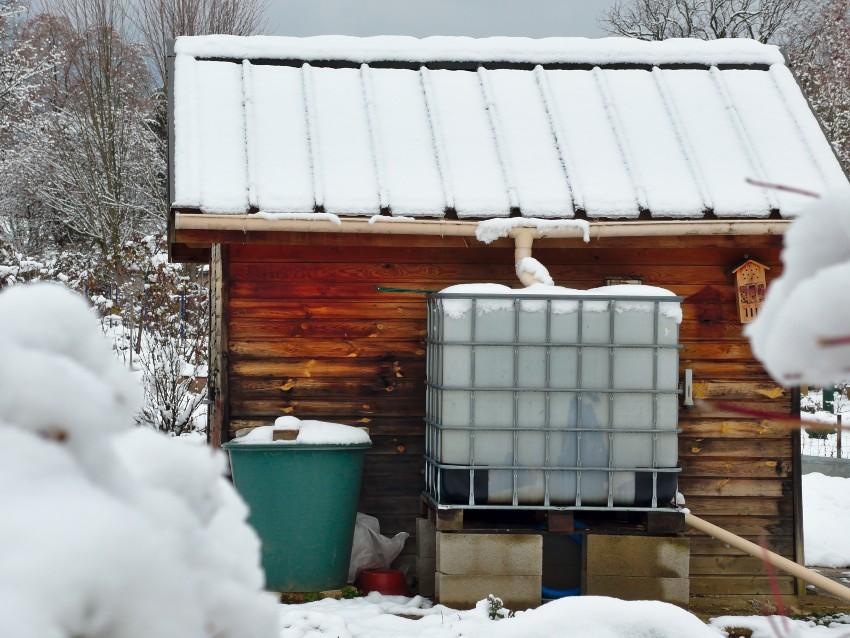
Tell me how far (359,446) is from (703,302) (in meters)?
2.47

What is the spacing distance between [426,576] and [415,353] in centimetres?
140

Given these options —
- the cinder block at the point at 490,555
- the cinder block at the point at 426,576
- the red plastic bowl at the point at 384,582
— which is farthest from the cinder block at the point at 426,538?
the cinder block at the point at 490,555

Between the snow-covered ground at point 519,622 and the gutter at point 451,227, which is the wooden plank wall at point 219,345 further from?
the snow-covered ground at point 519,622

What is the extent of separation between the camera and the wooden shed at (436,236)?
22.1 ft

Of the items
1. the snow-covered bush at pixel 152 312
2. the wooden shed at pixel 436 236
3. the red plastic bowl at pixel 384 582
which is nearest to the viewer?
the red plastic bowl at pixel 384 582

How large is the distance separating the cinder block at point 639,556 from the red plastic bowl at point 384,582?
45.6 inches

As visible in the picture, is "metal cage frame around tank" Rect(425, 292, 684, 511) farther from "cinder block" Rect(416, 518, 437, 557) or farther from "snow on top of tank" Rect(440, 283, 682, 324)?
"cinder block" Rect(416, 518, 437, 557)

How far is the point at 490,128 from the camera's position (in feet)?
24.6

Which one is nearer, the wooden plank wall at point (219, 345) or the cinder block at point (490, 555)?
the cinder block at point (490, 555)

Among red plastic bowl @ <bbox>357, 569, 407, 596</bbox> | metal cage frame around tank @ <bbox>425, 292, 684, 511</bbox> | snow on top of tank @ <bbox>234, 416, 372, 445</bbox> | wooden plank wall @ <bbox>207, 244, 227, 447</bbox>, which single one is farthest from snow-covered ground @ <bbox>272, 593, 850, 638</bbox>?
wooden plank wall @ <bbox>207, 244, 227, 447</bbox>

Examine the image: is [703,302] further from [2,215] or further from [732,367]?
[2,215]

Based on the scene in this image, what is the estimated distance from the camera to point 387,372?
6898 mm

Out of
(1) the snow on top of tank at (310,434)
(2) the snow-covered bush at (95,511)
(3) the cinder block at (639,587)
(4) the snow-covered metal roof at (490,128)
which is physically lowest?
(3) the cinder block at (639,587)

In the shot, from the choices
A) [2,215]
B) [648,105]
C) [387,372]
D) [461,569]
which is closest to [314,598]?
[461,569]
